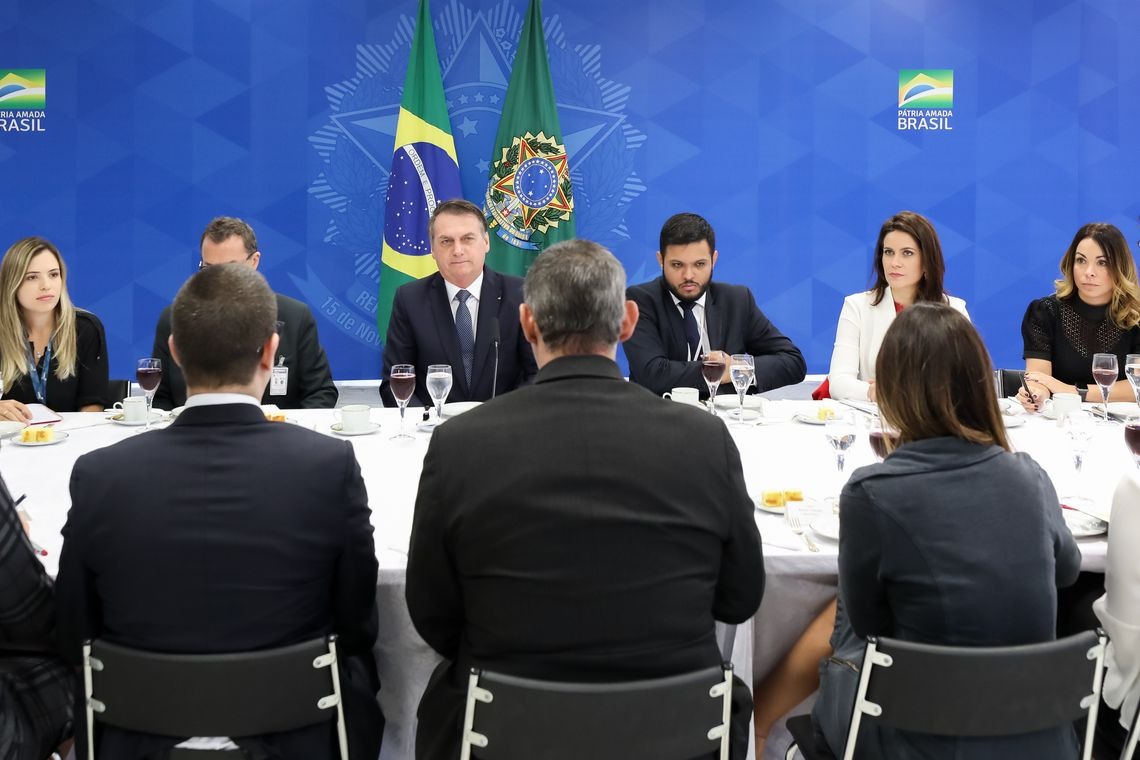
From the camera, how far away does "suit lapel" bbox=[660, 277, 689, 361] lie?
416cm

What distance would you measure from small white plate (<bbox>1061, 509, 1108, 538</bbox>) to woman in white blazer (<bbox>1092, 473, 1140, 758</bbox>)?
0.19 m

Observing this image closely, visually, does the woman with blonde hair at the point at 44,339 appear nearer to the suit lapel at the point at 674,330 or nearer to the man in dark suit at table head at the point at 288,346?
the man in dark suit at table head at the point at 288,346

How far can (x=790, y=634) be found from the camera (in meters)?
2.22

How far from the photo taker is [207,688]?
1.52 metres

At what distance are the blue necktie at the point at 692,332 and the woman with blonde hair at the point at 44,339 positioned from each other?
2.34 m

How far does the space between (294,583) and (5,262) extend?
271 centimetres

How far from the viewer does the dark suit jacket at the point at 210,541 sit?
159 cm

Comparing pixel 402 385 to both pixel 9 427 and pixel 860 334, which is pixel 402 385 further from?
pixel 860 334

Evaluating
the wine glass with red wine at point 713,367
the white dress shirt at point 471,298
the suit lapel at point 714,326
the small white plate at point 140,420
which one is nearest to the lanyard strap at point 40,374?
the small white plate at point 140,420

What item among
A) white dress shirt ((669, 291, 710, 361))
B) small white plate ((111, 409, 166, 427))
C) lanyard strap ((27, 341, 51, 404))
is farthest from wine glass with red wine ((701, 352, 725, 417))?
lanyard strap ((27, 341, 51, 404))

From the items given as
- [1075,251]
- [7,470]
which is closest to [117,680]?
[7,470]

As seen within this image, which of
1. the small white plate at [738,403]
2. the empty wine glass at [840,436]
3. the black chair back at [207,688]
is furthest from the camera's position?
the small white plate at [738,403]

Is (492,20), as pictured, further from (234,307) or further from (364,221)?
(234,307)

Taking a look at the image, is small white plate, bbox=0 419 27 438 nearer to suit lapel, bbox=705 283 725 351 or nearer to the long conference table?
the long conference table
